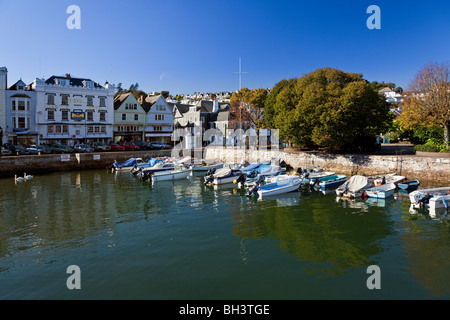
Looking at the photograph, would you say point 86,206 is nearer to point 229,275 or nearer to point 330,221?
point 229,275

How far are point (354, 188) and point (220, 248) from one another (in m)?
17.5

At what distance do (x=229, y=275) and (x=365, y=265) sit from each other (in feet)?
22.2

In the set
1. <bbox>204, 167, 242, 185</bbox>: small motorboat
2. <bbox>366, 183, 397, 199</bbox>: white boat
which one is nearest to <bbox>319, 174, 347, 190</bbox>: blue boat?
<bbox>366, 183, 397, 199</bbox>: white boat

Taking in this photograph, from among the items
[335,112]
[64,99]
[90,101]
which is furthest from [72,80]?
[335,112]

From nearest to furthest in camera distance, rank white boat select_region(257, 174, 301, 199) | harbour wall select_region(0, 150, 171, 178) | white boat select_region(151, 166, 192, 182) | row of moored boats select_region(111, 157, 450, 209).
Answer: row of moored boats select_region(111, 157, 450, 209), white boat select_region(257, 174, 301, 199), white boat select_region(151, 166, 192, 182), harbour wall select_region(0, 150, 171, 178)

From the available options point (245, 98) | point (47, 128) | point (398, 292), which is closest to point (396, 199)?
point (398, 292)

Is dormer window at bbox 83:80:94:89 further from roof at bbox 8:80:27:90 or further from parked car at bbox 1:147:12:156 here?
parked car at bbox 1:147:12:156

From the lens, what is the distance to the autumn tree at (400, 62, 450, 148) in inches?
1535

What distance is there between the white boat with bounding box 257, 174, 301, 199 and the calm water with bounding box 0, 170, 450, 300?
50.0 inches

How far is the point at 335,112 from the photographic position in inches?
1468

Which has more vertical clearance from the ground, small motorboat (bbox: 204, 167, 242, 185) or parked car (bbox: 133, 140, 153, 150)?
parked car (bbox: 133, 140, 153, 150)

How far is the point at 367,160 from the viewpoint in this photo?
3781 centimetres

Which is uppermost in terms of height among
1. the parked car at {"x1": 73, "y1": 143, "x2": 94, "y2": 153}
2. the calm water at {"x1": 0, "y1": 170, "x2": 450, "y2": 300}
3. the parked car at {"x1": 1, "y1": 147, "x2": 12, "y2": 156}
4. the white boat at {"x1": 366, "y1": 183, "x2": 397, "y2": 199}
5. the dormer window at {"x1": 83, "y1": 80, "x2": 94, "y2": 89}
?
the dormer window at {"x1": 83, "y1": 80, "x2": 94, "y2": 89}

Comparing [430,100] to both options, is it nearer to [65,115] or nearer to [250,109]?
[250,109]
